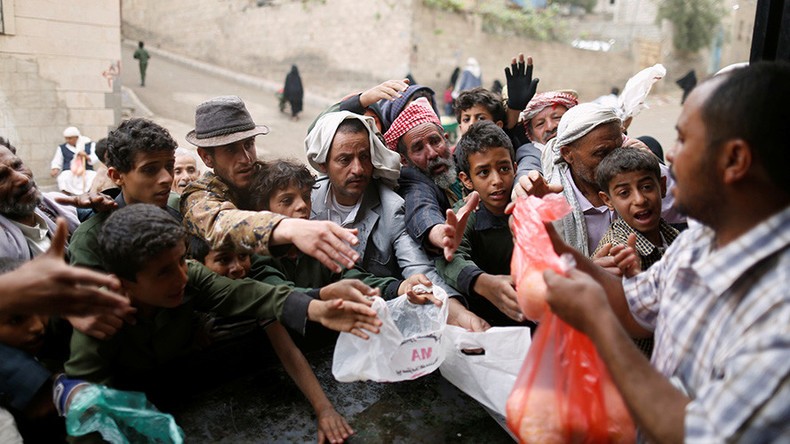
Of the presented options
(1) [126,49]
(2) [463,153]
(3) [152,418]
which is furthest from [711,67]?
(3) [152,418]

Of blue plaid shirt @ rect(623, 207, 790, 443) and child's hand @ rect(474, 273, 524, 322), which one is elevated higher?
blue plaid shirt @ rect(623, 207, 790, 443)

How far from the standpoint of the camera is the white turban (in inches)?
115

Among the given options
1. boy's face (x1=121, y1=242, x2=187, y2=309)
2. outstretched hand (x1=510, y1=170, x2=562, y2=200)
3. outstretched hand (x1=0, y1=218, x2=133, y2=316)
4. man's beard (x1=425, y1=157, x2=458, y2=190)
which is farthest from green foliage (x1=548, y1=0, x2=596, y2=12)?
outstretched hand (x1=0, y1=218, x2=133, y2=316)

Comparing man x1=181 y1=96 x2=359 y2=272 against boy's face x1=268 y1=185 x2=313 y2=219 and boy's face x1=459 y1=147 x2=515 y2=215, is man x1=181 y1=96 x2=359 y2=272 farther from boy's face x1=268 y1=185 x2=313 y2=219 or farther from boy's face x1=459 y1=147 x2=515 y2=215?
boy's face x1=459 y1=147 x2=515 y2=215

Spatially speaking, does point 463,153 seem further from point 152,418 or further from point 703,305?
point 152,418

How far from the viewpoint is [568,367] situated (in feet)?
5.16

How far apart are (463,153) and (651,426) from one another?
1848 mm

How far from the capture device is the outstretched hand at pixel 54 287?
4.66 ft

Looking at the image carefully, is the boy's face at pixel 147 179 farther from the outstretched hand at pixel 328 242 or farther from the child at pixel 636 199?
the child at pixel 636 199

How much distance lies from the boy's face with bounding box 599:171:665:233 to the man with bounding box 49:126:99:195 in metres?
7.21

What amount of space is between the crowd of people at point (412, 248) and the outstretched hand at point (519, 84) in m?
0.01

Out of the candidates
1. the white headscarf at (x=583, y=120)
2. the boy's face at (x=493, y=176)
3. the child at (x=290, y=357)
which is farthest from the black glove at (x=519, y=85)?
the child at (x=290, y=357)

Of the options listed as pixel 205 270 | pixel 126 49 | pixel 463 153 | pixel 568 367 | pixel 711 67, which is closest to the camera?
pixel 568 367

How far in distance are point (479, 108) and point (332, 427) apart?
2.53 m
